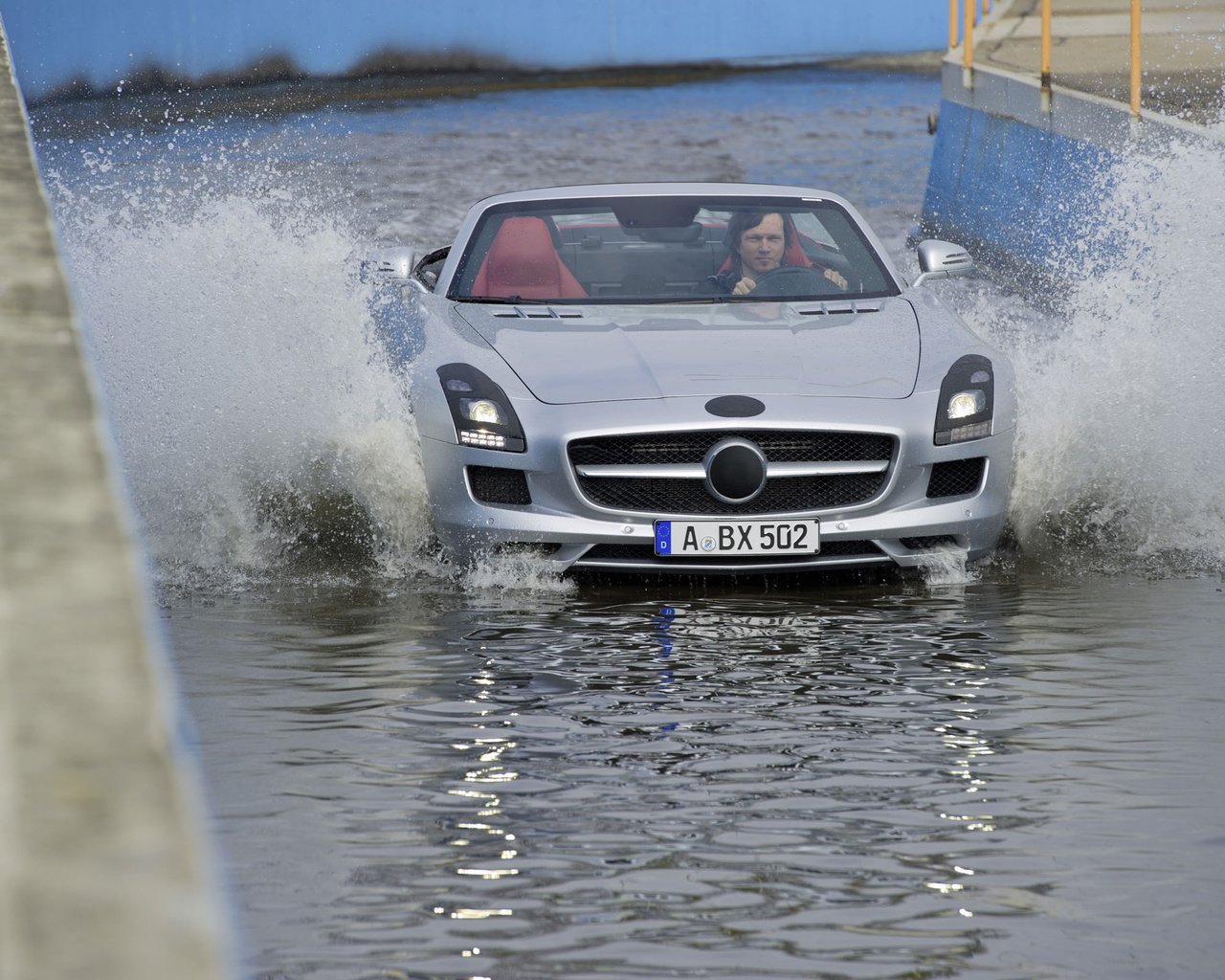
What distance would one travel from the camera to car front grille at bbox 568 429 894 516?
254 inches

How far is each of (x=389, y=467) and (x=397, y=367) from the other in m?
0.45

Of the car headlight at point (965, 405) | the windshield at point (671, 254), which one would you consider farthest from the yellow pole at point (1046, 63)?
the car headlight at point (965, 405)

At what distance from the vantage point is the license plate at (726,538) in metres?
6.37

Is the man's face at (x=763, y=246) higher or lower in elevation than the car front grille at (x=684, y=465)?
higher

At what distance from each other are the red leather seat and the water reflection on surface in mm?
1871

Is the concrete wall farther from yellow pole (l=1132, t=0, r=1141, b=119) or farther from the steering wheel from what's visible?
yellow pole (l=1132, t=0, r=1141, b=119)

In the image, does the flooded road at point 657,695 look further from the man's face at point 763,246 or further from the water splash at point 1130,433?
the man's face at point 763,246

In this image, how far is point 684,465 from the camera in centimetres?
645

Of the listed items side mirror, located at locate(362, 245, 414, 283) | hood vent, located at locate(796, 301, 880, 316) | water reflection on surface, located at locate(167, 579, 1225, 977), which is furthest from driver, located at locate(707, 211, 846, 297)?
water reflection on surface, located at locate(167, 579, 1225, 977)

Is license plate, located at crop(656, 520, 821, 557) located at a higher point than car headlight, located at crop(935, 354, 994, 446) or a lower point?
lower

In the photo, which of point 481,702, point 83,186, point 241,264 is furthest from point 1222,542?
point 83,186

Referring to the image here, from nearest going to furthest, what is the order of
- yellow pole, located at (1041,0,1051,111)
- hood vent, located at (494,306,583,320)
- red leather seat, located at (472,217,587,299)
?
hood vent, located at (494,306,583,320)
red leather seat, located at (472,217,587,299)
yellow pole, located at (1041,0,1051,111)

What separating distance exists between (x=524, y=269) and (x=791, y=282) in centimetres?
105

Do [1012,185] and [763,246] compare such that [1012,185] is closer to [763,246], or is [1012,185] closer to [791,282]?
[763,246]
